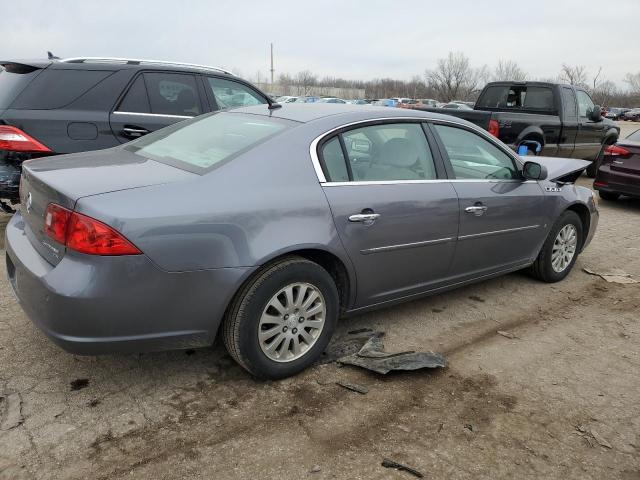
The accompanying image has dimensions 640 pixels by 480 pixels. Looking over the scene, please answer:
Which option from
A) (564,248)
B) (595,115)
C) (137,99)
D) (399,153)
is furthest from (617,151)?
(137,99)

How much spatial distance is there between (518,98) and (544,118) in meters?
1.09

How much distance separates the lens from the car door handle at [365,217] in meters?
3.20

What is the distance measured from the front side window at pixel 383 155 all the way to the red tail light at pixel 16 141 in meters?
3.13

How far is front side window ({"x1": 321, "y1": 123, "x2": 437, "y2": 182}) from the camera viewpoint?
331cm

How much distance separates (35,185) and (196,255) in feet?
3.46

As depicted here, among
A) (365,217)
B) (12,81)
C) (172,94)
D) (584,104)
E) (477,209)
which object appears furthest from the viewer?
(584,104)

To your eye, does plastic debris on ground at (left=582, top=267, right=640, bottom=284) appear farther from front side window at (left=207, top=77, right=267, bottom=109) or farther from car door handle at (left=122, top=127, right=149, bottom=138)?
car door handle at (left=122, top=127, right=149, bottom=138)

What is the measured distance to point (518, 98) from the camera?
34.8 feet

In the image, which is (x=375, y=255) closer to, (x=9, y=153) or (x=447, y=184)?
(x=447, y=184)

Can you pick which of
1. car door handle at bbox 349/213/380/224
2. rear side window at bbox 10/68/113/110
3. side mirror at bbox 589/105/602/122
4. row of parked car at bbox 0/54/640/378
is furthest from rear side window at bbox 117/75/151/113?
side mirror at bbox 589/105/602/122

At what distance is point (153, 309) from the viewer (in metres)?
2.60

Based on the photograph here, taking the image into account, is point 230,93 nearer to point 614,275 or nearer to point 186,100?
point 186,100

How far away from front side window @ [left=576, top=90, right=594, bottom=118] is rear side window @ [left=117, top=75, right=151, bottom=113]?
28.0 ft

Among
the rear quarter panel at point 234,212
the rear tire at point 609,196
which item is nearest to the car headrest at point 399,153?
the rear quarter panel at point 234,212
